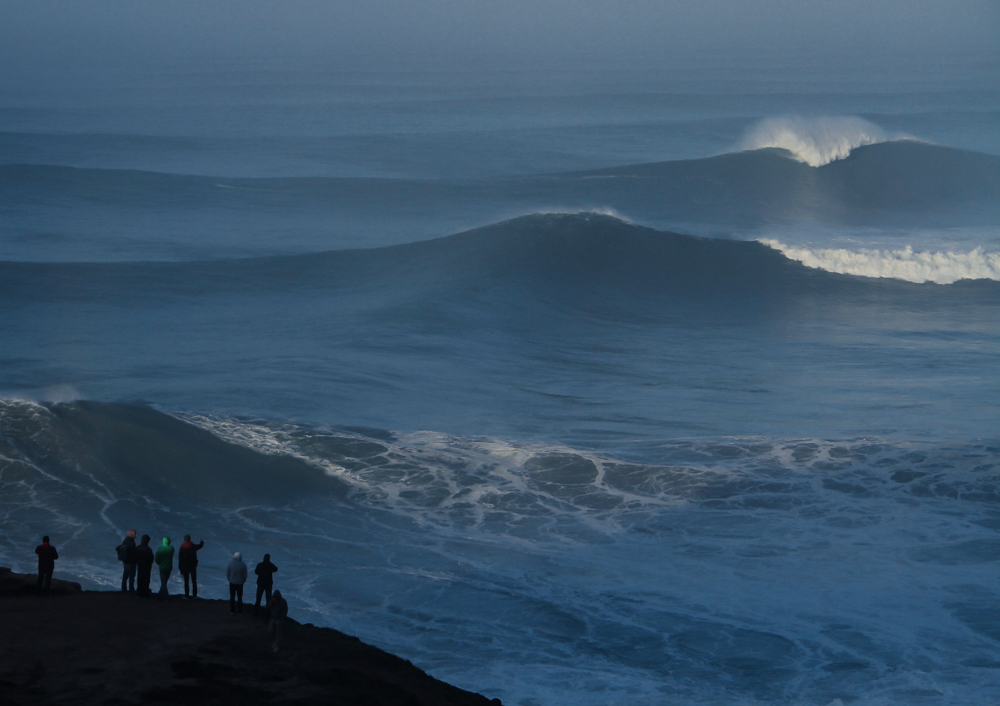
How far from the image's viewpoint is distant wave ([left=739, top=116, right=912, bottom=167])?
110 feet

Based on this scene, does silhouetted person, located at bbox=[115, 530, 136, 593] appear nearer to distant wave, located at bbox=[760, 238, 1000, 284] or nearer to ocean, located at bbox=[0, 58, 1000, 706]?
ocean, located at bbox=[0, 58, 1000, 706]

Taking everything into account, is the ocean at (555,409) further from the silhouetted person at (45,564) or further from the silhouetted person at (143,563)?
the silhouetted person at (45,564)

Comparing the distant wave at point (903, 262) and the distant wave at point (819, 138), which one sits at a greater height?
the distant wave at point (819, 138)

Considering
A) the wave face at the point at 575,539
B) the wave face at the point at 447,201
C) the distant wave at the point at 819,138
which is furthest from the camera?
the distant wave at the point at 819,138

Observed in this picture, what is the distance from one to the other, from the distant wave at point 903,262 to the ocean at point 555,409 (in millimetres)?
124

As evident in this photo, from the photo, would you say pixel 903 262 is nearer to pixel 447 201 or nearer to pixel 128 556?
pixel 447 201

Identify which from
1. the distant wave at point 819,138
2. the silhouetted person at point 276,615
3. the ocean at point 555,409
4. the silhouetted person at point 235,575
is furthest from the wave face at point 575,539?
the distant wave at point 819,138

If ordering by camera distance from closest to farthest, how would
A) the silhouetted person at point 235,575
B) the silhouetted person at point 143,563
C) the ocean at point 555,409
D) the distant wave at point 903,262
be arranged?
the silhouetted person at point 235,575 → the silhouetted person at point 143,563 → the ocean at point 555,409 → the distant wave at point 903,262

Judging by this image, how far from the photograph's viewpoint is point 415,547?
10008 mm

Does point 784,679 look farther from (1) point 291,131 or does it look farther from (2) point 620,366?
(1) point 291,131

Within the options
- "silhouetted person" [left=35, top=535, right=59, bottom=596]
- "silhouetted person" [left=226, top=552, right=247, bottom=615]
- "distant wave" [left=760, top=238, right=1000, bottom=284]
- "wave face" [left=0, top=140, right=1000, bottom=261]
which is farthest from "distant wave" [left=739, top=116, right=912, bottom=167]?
"silhouetted person" [left=35, top=535, right=59, bottom=596]

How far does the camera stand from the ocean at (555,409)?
8516mm

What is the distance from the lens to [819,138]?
1363 inches

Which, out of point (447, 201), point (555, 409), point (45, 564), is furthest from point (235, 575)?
point (447, 201)
